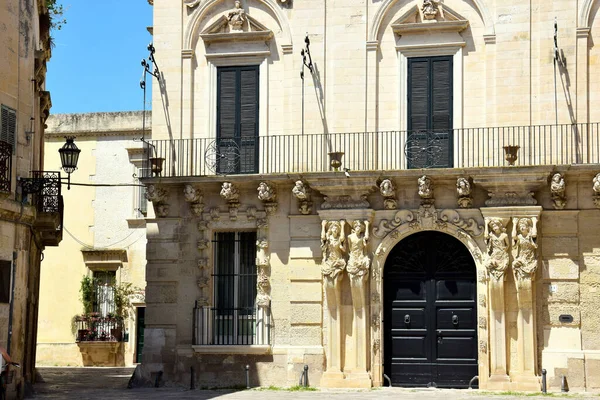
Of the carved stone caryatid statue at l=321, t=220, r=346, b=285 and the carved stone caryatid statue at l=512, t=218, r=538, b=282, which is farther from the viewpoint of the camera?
the carved stone caryatid statue at l=321, t=220, r=346, b=285

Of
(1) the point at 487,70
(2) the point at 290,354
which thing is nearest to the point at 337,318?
(2) the point at 290,354

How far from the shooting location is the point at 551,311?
73.2 feet

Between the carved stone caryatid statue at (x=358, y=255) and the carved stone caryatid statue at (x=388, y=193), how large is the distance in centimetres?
57

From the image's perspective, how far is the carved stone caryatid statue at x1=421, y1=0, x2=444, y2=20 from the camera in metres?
23.5

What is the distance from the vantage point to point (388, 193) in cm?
2294

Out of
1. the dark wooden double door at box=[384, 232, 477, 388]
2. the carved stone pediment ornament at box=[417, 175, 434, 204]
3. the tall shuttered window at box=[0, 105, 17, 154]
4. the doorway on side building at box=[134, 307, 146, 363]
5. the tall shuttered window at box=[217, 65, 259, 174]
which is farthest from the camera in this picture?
the doorway on side building at box=[134, 307, 146, 363]

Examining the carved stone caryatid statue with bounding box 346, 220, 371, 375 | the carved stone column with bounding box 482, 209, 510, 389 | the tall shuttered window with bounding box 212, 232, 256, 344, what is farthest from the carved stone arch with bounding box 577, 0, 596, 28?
the tall shuttered window with bounding box 212, 232, 256, 344

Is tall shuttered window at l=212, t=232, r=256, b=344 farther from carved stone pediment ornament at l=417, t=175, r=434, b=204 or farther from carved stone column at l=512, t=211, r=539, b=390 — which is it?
carved stone column at l=512, t=211, r=539, b=390

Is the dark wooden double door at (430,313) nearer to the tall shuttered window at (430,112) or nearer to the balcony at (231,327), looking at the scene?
the tall shuttered window at (430,112)

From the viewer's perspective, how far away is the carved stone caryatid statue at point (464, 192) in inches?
886

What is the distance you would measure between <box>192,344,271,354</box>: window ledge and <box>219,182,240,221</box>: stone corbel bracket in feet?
8.53

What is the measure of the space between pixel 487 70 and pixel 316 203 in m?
4.29

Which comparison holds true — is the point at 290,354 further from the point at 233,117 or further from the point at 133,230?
the point at 133,230

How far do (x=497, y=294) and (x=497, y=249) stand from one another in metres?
0.85
